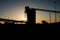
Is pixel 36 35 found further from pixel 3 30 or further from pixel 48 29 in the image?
pixel 3 30

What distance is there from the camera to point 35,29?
11586 mm

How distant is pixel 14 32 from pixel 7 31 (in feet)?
2.43

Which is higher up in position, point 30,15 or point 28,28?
point 30,15

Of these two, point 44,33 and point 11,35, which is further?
point 44,33

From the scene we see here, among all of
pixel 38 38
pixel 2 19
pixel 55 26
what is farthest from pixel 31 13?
pixel 38 38

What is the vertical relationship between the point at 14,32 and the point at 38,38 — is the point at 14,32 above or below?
above

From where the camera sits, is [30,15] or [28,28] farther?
[30,15]

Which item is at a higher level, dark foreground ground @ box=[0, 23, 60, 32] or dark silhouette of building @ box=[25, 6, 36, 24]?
dark silhouette of building @ box=[25, 6, 36, 24]

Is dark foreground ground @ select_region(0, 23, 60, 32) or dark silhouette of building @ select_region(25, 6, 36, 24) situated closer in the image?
dark foreground ground @ select_region(0, 23, 60, 32)

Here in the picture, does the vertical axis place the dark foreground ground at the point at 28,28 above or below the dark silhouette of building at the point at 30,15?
below

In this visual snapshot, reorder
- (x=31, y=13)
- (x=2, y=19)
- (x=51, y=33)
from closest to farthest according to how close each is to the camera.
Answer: (x=51, y=33) < (x=31, y=13) < (x=2, y=19)

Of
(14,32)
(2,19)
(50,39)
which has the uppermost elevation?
(2,19)

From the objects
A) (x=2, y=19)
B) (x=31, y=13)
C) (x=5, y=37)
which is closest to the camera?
(x=5, y=37)

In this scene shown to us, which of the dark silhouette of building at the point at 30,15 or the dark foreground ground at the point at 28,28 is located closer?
the dark foreground ground at the point at 28,28
